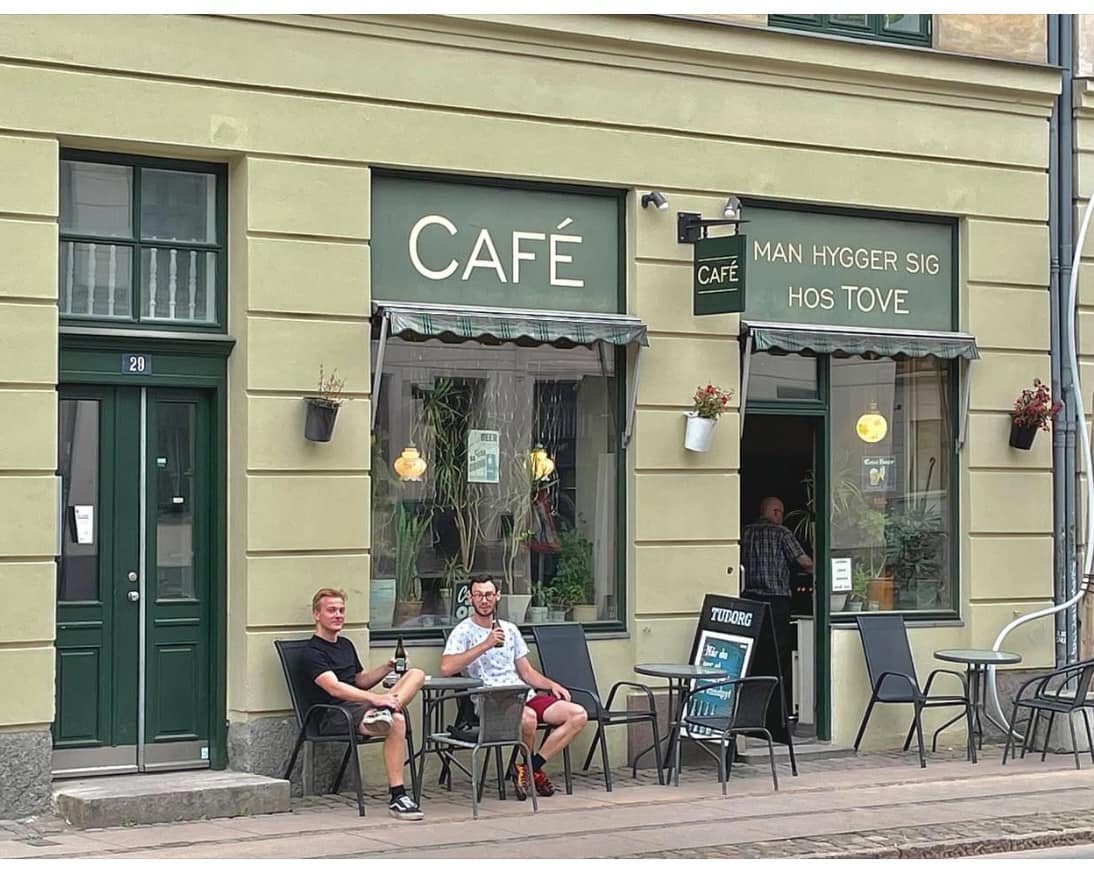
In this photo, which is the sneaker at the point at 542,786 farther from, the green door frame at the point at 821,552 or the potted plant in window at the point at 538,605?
the green door frame at the point at 821,552

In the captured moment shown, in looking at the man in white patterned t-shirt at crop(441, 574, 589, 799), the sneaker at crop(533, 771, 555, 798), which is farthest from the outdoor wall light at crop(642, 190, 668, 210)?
the sneaker at crop(533, 771, 555, 798)

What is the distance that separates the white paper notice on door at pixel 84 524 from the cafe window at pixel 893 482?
5787 millimetres

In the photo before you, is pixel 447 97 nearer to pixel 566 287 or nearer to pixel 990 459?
pixel 566 287

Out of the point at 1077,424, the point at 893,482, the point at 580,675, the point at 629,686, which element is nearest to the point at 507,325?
the point at 580,675

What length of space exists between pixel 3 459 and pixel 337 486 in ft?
7.21

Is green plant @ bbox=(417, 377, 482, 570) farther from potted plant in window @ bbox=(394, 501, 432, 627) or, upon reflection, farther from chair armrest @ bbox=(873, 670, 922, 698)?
chair armrest @ bbox=(873, 670, 922, 698)

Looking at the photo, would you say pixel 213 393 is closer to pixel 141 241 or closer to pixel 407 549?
pixel 141 241

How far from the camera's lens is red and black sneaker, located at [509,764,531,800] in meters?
11.9

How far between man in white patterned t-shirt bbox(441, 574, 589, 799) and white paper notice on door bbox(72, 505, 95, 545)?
7.75 ft

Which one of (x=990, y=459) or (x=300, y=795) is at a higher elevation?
(x=990, y=459)
